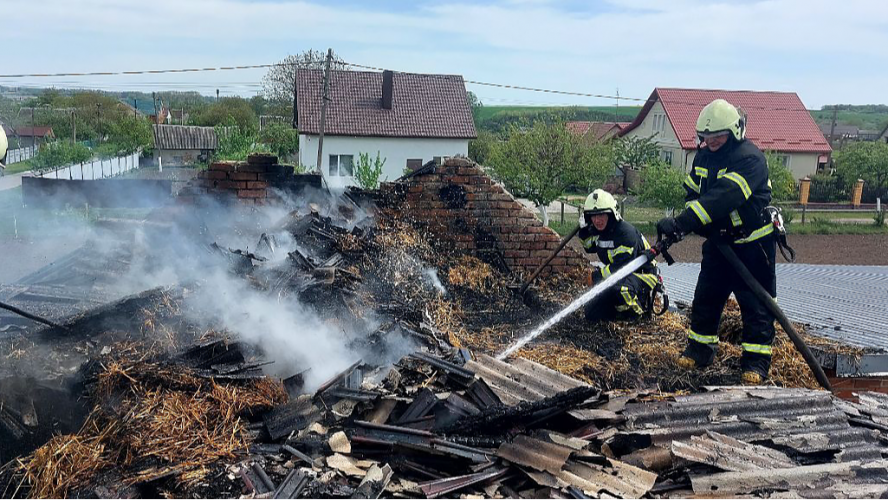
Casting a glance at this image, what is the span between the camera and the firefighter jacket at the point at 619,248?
21.7 feet

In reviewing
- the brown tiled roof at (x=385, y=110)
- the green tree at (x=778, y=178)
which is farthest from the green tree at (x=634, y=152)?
the brown tiled roof at (x=385, y=110)

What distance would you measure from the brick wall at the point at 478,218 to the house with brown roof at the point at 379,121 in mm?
26042

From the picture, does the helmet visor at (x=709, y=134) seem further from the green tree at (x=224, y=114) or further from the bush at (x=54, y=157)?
the green tree at (x=224, y=114)

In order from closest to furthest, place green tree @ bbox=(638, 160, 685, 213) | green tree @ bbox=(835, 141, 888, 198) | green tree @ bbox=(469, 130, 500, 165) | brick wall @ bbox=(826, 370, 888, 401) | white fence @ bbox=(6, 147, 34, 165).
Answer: brick wall @ bbox=(826, 370, 888, 401), green tree @ bbox=(638, 160, 685, 213), green tree @ bbox=(835, 141, 888, 198), green tree @ bbox=(469, 130, 500, 165), white fence @ bbox=(6, 147, 34, 165)

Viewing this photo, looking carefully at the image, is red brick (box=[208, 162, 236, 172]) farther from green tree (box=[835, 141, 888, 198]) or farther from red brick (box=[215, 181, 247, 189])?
green tree (box=[835, 141, 888, 198])

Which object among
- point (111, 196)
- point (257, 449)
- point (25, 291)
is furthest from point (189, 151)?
point (257, 449)

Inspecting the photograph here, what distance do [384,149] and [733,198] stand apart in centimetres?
3091

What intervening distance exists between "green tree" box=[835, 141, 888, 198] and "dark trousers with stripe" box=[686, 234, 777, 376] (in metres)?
39.6

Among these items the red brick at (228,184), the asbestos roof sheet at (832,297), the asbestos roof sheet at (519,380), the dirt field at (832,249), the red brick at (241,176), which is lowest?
the dirt field at (832,249)

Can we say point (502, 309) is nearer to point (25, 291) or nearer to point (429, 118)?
point (25, 291)

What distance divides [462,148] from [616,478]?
110 feet

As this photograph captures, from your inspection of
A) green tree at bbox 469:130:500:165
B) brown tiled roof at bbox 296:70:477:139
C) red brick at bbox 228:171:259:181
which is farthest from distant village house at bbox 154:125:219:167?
red brick at bbox 228:171:259:181

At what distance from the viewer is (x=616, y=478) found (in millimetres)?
3545

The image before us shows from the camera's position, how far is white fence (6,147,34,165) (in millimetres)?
45469
